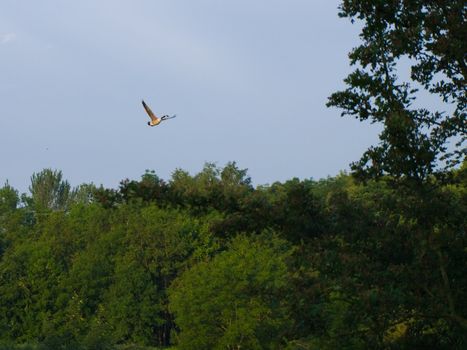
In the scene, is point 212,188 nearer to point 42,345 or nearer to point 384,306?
point 384,306

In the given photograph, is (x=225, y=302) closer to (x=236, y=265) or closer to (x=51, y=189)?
(x=236, y=265)

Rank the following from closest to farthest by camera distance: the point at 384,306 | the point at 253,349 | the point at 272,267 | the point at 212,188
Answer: the point at 384,306 → the point at 212,188 → the point at 253,349 → the point at 272,267

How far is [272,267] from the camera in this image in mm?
62062

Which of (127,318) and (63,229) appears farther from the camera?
(63,229)

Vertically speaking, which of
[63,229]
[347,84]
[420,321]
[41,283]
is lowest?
[420,321]

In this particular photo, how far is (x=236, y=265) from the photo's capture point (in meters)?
61.5

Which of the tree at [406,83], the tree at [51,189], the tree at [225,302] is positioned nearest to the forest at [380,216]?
the tree at [406,83]

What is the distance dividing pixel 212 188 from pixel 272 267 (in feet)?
150

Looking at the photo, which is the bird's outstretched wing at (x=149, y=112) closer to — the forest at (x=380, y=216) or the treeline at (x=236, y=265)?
the treeline at (x=236, y=265)

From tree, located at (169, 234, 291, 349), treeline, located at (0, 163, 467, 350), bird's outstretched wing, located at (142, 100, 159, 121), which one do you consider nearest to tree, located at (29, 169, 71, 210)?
treeline, located at (0, 163, 467, 350)

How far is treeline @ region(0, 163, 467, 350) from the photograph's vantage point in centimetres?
1614

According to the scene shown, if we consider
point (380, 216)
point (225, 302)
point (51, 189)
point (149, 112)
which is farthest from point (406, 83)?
point (51, 189)

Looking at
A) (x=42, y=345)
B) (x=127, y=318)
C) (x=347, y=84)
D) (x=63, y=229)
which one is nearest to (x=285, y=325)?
(x=347, y=84)

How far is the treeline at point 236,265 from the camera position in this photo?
16.1m
